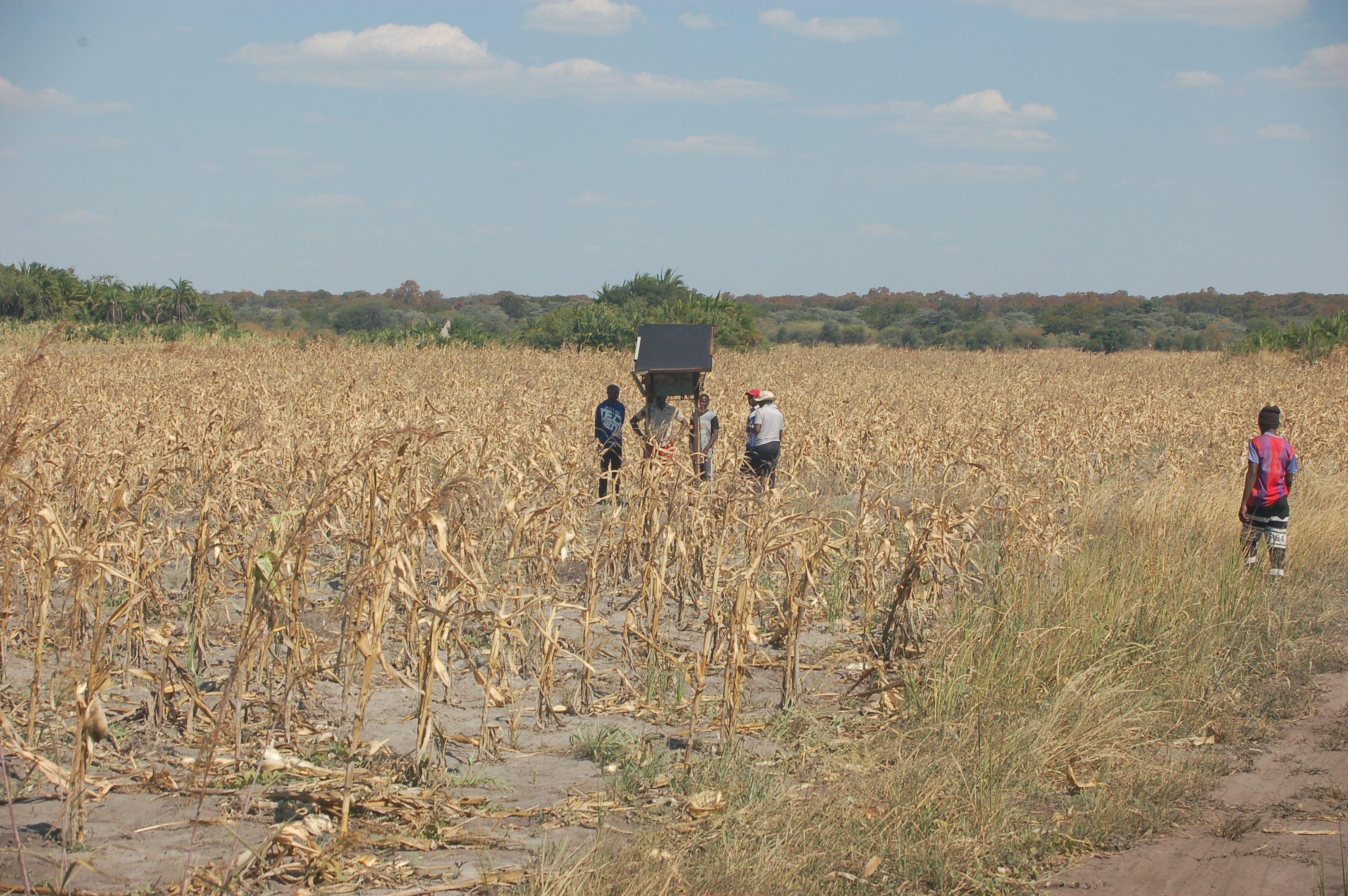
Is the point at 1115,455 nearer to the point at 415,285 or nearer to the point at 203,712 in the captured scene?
the point at 203,712

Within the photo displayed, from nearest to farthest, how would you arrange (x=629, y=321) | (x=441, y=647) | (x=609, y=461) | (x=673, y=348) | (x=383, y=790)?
1. (x=383, y=790)
2. (x=441, y=647)
3. (x=673, y=348)
4. (x=609, y=461)
5. (x=629, y=321)

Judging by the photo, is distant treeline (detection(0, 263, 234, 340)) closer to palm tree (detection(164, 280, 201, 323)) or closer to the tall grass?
palm tree (detection(164, 280, 201, 323))

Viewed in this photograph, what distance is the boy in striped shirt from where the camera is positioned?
8.41m

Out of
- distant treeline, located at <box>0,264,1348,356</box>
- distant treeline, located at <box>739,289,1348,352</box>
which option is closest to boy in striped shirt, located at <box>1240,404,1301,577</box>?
distant treeline, located at <box>0,264,1348,356</box>

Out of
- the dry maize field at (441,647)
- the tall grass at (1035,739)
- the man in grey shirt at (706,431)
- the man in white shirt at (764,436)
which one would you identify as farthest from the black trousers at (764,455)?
the tall grass at (1035,739)

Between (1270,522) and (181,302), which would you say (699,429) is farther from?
(181,302)

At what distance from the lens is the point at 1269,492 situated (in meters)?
8.47

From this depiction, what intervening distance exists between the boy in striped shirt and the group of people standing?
399cm

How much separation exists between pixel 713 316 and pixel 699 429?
25765mm

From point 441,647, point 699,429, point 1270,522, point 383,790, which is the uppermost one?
point 699,429

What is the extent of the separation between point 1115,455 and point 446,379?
1144 centimetres

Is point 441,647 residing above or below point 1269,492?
below

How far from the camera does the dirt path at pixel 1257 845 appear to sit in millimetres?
4145

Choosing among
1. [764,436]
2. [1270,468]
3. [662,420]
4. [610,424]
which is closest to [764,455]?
[764,436]
